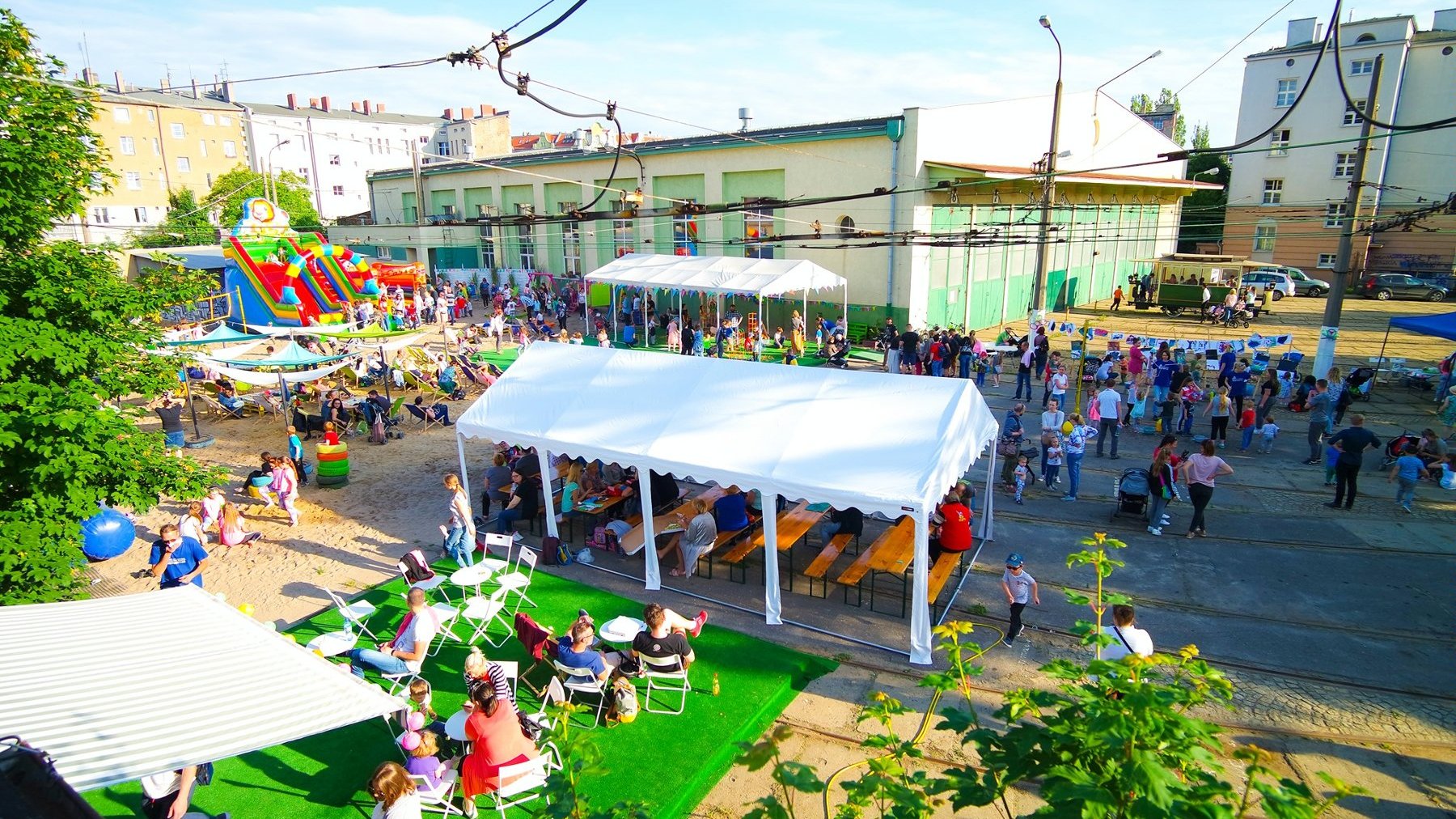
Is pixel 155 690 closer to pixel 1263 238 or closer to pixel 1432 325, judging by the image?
pixel 1432 325

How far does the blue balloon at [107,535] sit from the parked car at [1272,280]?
3865cm

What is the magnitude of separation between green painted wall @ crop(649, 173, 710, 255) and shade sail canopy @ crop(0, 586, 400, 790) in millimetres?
26449

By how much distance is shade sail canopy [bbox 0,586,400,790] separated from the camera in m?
4.19

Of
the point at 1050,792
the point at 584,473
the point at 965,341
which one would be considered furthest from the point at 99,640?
the point at 965,341

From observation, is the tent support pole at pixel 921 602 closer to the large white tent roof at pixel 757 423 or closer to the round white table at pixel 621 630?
the large white tent roof at pixel 757 423

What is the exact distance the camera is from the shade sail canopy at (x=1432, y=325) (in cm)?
1520

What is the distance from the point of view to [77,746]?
4.11m

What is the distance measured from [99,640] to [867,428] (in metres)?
7.13

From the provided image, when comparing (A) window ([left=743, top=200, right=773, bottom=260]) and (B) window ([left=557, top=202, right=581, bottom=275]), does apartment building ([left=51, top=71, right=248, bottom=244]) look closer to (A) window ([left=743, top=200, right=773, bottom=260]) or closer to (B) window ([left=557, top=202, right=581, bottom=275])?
(B) window ([left=557, top=202, right=581, bottom=275])

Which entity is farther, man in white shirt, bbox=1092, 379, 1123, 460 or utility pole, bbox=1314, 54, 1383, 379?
utility pole, bbox=1314, 54, 1383, 379

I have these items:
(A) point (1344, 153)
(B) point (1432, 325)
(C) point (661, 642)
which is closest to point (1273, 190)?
(A) point (1344, 153)

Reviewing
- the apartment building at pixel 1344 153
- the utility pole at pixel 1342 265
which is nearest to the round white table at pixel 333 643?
the utility pole at pixel 1342 265

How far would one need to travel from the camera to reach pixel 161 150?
56938mm

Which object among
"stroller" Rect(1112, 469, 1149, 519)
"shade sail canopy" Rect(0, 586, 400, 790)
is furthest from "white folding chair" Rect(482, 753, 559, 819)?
"stroller" Rect(1112, 469, 1149, 519)
